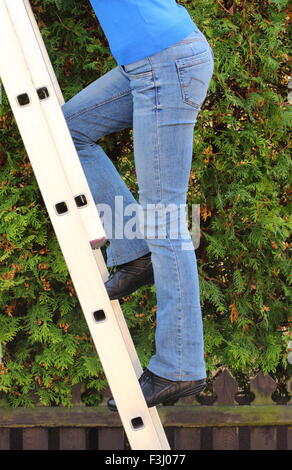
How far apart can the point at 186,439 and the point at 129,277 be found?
4.18 feet

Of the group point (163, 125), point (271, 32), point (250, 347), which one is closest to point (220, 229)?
point (250, 347)

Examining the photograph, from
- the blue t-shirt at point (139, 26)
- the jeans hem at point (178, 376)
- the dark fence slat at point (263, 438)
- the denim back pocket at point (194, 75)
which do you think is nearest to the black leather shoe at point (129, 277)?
the jeans hem at point (178, 376)

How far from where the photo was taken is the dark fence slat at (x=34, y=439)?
337cm

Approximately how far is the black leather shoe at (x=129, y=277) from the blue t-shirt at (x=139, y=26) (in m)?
0.66

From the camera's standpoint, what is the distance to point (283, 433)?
346 cm

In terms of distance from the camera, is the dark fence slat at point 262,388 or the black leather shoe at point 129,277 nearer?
the black leather shoe at point 129,277

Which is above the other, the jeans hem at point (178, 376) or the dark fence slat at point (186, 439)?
the jeans hem at point (178, 376)

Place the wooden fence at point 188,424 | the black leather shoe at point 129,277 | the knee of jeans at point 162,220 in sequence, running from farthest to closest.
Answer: the wooden fence at point 188,424 → the black leather shoe at point 129,277 → the knee of jeans at point 162,220

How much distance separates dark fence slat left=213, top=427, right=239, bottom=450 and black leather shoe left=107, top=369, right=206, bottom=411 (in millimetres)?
1185

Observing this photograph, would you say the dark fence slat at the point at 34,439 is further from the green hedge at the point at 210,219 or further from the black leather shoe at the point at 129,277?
the black leather shoe at the point at 129,277

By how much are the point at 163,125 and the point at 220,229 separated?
1087 mm

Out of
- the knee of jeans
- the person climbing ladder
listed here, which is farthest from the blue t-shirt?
the knee of jeans

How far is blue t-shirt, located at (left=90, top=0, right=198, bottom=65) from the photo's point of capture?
6.97 ft

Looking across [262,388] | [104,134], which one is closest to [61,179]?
[104,134]
